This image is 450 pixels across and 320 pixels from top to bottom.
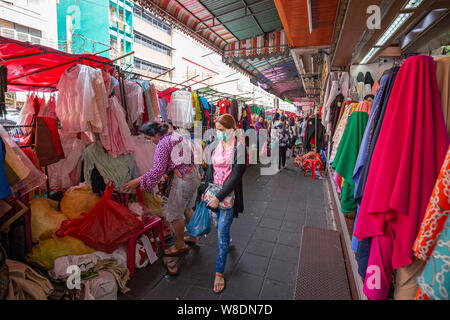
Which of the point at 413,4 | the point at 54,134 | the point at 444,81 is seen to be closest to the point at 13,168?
the point at 54,134

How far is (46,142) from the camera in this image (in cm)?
279

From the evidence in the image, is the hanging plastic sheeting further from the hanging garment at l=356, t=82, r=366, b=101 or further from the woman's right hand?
the hanging garment at l=356, t=82, r=366, b=101

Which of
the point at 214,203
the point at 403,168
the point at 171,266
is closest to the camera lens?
the point at 403,168

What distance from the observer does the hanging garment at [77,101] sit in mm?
2623

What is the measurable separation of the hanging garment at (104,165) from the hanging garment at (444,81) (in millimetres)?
3205

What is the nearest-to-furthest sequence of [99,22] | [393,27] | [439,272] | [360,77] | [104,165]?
1. [439,272]
2. [393,27]
3. [104,165]
4. [360,77]
5. [99,22]

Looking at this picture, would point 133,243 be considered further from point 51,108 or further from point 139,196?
point 51,108

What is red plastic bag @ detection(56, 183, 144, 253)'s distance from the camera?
2512 mm

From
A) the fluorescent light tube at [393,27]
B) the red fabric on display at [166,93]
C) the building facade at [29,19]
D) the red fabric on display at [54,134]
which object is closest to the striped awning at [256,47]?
the red fabric on display at [166,93]

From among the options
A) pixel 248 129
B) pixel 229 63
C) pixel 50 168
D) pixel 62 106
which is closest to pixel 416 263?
pixel 62 106

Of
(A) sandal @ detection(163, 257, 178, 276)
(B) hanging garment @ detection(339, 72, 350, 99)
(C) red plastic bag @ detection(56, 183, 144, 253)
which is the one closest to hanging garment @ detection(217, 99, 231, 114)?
(B) hanging garment @ detection(339, 72, 350, 99)

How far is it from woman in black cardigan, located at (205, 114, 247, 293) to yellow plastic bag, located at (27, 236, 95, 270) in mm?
1408

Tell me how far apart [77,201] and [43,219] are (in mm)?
368

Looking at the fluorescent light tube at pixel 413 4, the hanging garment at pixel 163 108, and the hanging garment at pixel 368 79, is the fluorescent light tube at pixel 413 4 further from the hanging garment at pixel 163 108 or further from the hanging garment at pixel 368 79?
the hanging garment at pixel 163 108
